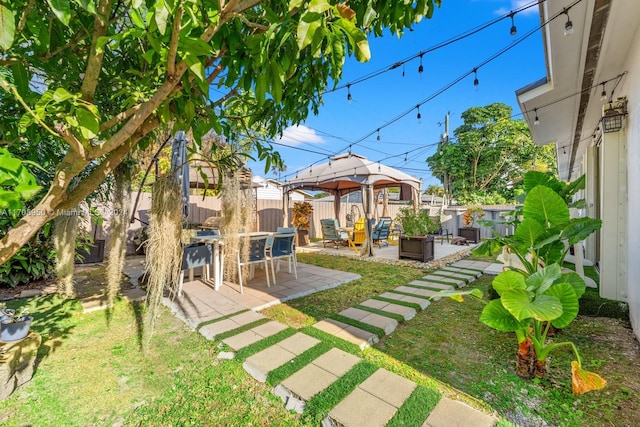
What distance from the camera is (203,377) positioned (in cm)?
220

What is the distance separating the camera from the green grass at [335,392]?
5.81 feet

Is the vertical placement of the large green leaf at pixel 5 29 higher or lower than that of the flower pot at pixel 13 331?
higher

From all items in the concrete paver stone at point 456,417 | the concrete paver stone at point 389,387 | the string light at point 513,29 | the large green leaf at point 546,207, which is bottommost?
the concrete paver stone at point 456,417

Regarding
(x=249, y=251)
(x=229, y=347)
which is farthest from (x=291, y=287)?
(x=229, y=347)

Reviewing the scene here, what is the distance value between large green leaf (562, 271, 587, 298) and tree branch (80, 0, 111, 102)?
3.35m

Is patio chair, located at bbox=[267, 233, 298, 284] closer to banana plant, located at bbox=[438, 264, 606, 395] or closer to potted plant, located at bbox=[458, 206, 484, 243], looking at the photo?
banana plant, located at bbox=[438, 264, 606, 395]

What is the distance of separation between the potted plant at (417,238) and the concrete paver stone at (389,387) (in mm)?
5011

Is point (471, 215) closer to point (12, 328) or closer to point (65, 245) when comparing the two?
point (65, 245)

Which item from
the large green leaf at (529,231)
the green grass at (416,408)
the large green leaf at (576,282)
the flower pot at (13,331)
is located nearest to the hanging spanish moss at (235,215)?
the flower pot at (13,331)

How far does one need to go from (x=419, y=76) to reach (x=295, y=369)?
4.43 m

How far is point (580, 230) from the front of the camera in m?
2.48

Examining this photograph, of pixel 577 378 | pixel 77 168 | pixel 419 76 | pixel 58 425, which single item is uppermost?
pixel 419 76

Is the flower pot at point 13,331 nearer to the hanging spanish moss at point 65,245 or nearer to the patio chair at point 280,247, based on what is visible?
the hanging spanish moss at point 65,245

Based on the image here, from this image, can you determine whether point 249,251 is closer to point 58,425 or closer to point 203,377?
point 203,377
